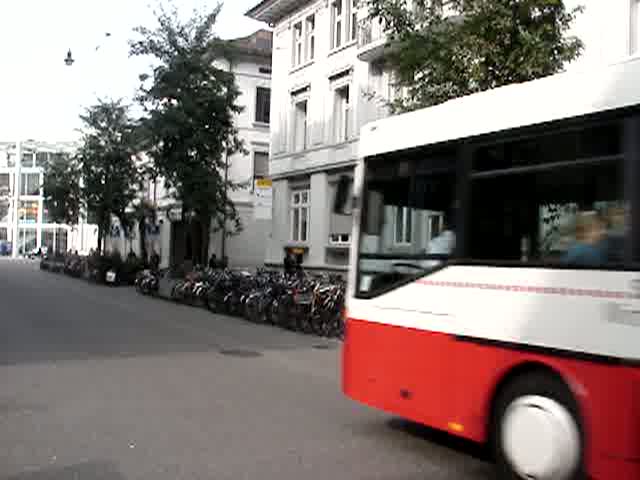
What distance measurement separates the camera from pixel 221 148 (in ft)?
87.9

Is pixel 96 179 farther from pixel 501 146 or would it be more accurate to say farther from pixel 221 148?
pixel 501 146

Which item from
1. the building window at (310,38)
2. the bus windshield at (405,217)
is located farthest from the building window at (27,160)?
the bus windshield at (405,217)

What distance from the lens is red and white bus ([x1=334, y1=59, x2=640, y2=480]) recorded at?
4648mm

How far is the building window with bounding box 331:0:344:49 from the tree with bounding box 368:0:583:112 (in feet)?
46.2

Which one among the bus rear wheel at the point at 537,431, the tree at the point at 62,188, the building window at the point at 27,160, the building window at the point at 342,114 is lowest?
the bus rear wheel at the point at 537,431

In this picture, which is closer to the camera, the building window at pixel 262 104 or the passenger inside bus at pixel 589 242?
the passenger inside bus at pixel 589 242

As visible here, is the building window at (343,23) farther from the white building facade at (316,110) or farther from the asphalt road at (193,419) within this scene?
the asphalt road at (193,419)

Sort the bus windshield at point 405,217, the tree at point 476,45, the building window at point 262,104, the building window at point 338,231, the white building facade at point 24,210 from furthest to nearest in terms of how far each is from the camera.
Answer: the white building facade at point 24,210 < the building window at point 262,104 < the building window at point 338,231 < the tree at point 476,45 < the bus windshield at point 405,217

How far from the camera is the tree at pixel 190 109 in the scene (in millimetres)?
25750

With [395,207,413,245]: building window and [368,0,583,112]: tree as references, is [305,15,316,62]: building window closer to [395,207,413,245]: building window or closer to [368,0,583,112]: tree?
[368,0,583,112]: tree

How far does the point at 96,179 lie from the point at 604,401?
35264 mm

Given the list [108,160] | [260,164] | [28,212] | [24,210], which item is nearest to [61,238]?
[28,212]

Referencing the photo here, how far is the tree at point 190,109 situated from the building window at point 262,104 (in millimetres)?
11792

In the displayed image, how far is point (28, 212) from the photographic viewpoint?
317 feet
